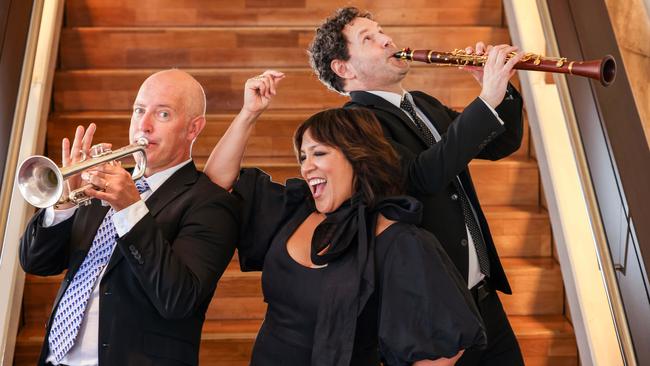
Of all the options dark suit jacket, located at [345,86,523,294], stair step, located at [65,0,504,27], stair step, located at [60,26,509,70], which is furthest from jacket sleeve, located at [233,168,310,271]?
stair step, located at [65,0,504,27]

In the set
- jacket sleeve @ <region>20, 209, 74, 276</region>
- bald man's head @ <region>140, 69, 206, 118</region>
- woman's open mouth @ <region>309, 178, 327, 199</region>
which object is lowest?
jacket sleeve @ <region>20, 209, 74, 276</region>

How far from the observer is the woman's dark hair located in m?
2.40

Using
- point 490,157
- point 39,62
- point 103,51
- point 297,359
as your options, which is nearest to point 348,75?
point 490,157

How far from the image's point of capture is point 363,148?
242cm

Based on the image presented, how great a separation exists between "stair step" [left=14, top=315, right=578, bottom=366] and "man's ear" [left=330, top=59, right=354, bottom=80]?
1.37m

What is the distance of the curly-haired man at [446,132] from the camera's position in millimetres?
2500

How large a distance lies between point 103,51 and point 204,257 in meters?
2.55

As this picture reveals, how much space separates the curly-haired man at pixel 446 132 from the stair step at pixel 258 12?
6.70ft

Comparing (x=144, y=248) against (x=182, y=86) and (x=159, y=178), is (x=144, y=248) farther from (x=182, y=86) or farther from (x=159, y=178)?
(x=182, y=86)

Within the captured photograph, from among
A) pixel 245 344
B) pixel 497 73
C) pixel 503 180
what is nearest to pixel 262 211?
pixel 497 73

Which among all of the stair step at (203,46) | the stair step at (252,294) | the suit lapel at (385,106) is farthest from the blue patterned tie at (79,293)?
the stair step at (203,46)

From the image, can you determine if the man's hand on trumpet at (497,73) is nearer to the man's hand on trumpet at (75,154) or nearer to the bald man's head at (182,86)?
the bald man's head at (182,86)

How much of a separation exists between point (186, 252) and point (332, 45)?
78 cm

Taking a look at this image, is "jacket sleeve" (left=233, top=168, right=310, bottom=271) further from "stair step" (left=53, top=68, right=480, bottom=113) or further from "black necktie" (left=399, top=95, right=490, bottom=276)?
"stair step" (left=53, top=68, right=480, bottom=113)
